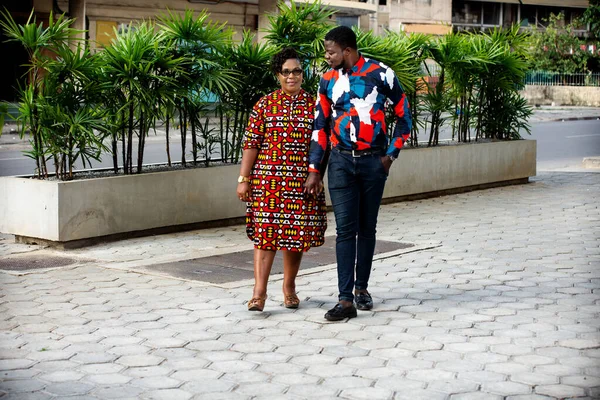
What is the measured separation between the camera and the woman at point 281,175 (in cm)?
645

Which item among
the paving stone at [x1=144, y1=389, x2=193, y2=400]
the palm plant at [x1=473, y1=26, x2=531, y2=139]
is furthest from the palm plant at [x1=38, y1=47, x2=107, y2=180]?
the palm plant at [x1=473, y1=26, x2=531, y2=139]

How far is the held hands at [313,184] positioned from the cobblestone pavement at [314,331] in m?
0.79

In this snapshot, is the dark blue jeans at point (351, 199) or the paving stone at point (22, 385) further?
the dark blue jeans at point (351, 199)

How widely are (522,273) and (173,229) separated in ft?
11.7

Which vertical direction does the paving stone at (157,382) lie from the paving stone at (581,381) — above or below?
below

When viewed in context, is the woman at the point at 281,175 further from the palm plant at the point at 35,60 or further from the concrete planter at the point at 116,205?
the palm plant at the point at 35,60

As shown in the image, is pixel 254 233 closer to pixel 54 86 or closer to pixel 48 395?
pixel 48 395

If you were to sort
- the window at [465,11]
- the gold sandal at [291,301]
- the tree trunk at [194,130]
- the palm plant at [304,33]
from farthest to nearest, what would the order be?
the window at [465,11] < the palm plant at [304,33] < the tree trunk at [194,130] < the gold sandal at [291,301]

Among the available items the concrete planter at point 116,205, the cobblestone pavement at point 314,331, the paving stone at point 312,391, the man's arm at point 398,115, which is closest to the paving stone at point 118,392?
the cobblestone pavement at point 314,331

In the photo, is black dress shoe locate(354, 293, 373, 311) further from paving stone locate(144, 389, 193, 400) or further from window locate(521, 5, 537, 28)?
window locate(521, 5, 537, 28)

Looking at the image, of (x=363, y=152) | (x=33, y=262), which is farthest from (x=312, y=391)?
(x=33, y=262)

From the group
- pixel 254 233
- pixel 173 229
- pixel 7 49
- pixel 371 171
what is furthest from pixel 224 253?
pixel 7 49

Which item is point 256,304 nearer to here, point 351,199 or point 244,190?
point 244,190

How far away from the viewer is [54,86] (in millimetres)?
9047
